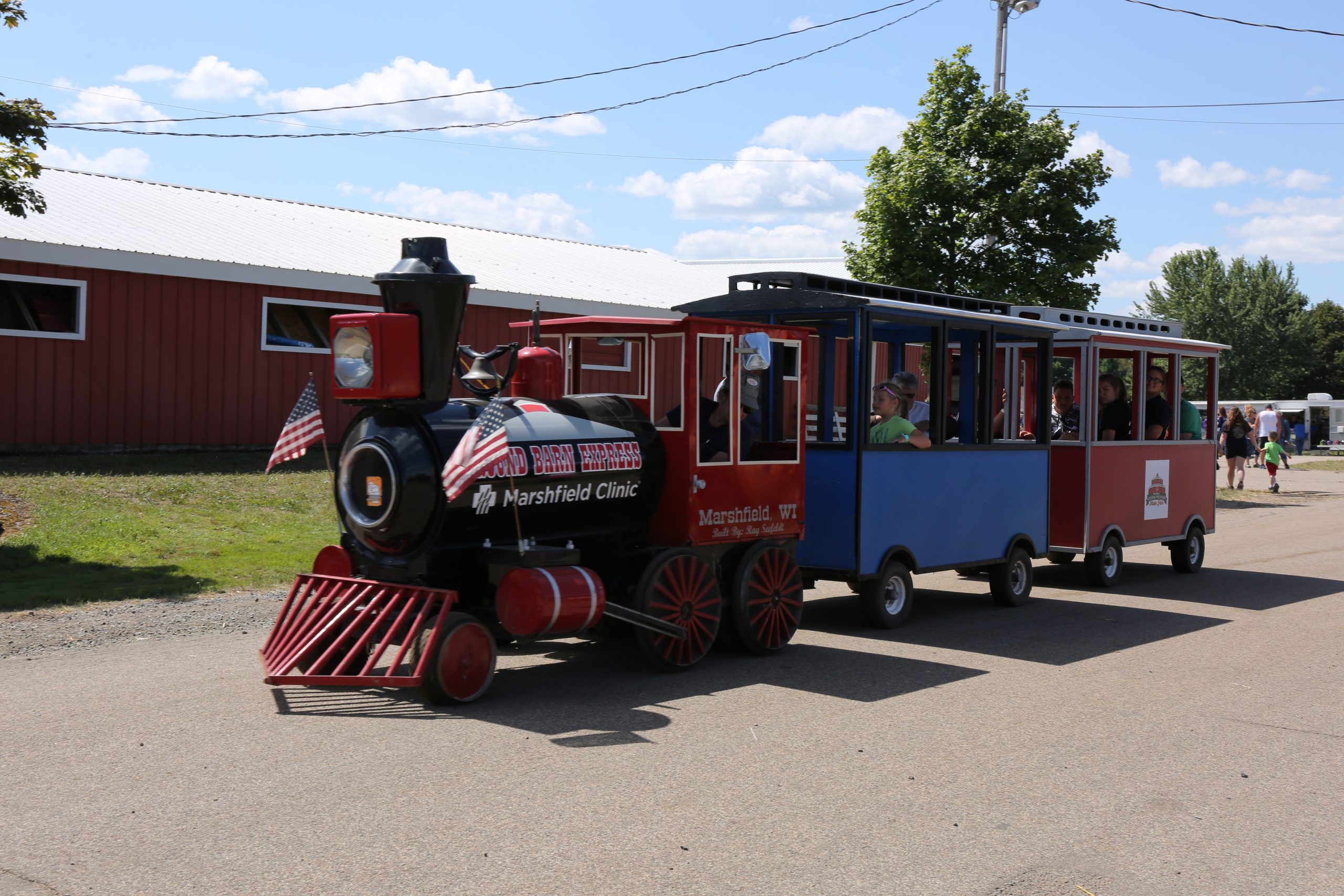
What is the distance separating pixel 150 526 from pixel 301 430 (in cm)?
595

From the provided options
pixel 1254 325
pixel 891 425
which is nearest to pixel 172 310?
pixel 891 425

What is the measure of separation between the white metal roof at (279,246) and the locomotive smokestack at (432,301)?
11.8m

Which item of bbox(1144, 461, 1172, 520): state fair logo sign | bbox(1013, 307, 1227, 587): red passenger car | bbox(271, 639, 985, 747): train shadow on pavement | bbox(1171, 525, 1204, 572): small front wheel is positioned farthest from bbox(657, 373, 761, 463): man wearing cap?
bbox(1171, 525, 1204, 572): small front wheel

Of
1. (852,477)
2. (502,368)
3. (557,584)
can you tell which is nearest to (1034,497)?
(852,477)

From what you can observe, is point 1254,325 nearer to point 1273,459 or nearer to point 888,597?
point 1273,459

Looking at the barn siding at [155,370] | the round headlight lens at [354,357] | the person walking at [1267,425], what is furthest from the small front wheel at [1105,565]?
the person walking at [1267,425]

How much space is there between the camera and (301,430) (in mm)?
8000

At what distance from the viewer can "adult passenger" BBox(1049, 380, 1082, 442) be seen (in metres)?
13.4

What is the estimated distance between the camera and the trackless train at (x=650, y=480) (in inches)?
282

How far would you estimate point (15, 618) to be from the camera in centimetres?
912

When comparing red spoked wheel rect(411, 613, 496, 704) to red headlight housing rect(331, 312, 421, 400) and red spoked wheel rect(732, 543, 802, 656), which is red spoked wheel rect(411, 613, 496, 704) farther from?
red spoked wheel rect(732, 543, 802, 656)

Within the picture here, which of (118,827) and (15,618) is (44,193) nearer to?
(15,618)

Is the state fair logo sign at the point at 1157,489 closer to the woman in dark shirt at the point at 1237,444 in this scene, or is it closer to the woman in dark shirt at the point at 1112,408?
the woman in dark shirt at the point at 1112,408

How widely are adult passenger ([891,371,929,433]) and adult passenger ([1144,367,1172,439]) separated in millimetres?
3506
